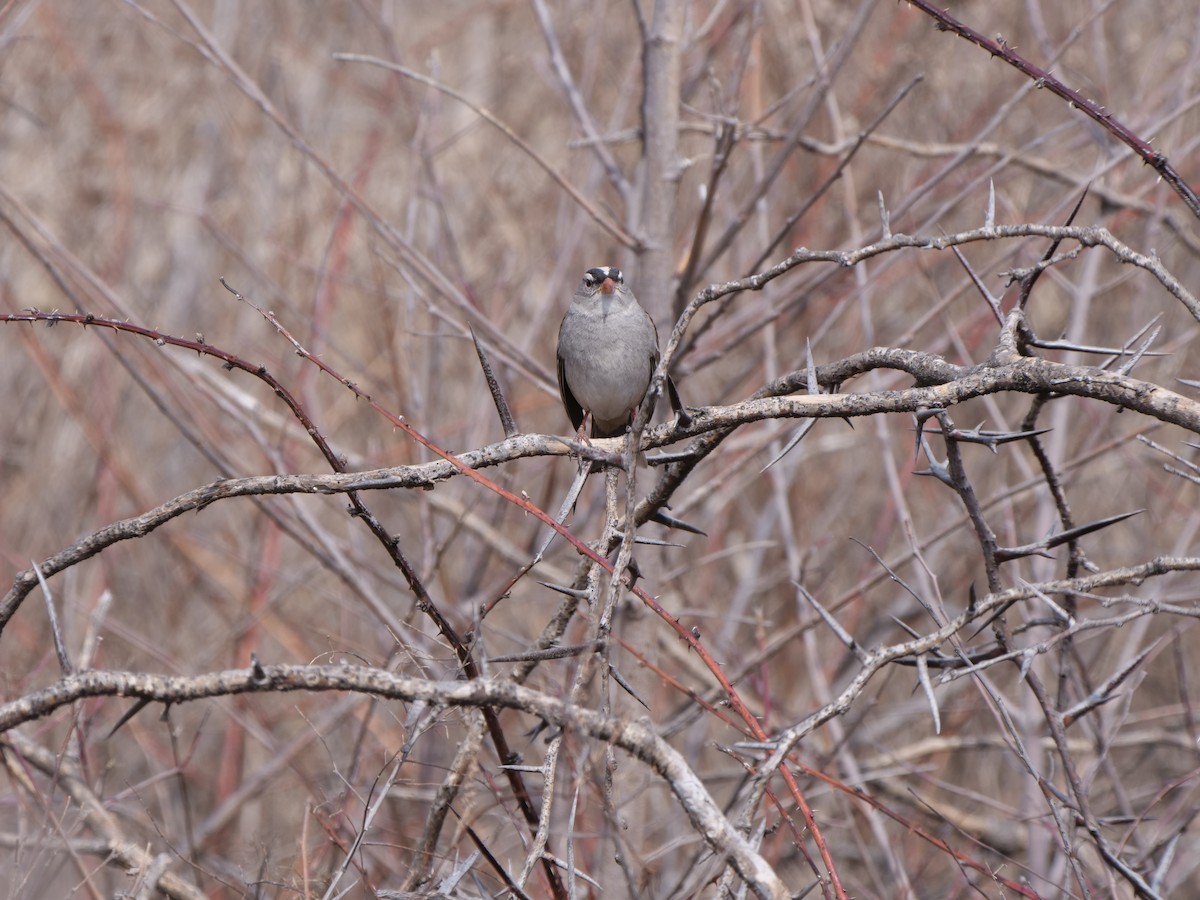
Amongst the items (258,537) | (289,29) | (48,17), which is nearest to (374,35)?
(289,29)

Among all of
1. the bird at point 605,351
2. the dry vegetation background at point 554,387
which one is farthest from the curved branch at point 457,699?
the bird at point 605,351

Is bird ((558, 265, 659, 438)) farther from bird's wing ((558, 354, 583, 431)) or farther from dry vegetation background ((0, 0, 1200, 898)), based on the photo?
dry vegetation background ((0, 0, 1200, 898))

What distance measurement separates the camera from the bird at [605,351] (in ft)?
16.7

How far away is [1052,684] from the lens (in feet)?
26.6

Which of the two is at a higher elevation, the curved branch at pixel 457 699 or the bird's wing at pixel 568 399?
the bird's wing at pixel 568 399

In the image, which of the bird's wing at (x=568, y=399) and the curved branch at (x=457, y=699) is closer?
the curved branch at (x=457, y=699)

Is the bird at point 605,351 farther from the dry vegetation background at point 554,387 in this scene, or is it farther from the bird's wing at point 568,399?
the dry vegetation background at point 554,387

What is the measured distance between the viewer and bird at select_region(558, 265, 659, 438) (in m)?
5.09

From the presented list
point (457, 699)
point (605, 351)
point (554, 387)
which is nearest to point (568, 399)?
point (605, 351)

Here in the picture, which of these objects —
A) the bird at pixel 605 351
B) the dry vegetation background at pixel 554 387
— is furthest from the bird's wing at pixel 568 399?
the dry vegetation background at pixel 554 387

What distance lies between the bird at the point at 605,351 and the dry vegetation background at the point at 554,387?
0.26 m

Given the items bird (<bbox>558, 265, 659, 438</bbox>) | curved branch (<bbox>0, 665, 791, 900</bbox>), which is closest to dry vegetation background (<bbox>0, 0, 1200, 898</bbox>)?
bird (<bbox>558, 265, 659, 438</bbox>)

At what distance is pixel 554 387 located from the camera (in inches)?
190

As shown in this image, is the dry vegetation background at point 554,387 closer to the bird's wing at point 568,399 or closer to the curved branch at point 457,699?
the bird's wing at point 568,399
